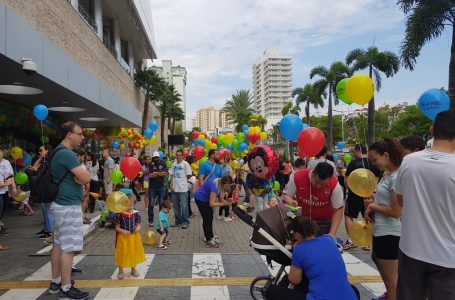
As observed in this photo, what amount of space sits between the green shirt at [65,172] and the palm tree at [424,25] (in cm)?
1281

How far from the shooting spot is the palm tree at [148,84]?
34.0m

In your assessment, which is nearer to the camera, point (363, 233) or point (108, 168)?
point (363, 233)

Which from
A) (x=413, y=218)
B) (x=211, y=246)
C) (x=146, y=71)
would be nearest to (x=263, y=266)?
(x=211, y=246)

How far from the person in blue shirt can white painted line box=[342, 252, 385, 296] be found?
1.90 metres

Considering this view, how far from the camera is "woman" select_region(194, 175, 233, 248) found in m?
6.93

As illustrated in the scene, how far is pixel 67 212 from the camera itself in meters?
4.52

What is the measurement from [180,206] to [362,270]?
4.70 meters

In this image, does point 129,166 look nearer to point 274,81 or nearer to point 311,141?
point 311,141

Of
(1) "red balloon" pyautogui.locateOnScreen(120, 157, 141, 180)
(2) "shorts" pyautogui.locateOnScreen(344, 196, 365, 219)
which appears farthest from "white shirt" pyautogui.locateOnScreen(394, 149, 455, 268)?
(1) "red balloon" pyautogui.locateOnScreen(120, 157, 141, 180)

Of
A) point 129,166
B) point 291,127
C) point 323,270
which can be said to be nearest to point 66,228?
point 323,270

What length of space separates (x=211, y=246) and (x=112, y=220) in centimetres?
285

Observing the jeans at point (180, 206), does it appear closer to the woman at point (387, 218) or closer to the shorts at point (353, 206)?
the shorts at point (353, 206)

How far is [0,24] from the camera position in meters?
6.21

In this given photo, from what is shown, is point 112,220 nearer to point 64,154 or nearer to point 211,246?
point 211,246
